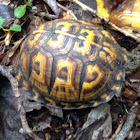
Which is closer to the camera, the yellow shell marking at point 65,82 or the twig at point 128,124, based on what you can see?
the yellow shell marking at point 65,82

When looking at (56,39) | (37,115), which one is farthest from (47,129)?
(56,39)

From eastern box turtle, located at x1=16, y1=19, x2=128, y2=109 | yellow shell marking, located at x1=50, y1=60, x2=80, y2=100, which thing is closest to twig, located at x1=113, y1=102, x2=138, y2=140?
eastern box turtle, located at x1=16, y1=19, x2=128, y2=109

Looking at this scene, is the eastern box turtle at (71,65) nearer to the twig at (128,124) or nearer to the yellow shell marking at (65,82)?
the yellow shell marking at (65,82)

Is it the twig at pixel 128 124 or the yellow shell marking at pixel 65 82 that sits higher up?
the yellow shell marking at pixel 65 82

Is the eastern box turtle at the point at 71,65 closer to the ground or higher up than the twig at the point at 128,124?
higher up

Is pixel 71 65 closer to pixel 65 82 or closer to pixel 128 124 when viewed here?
pixel 65 82

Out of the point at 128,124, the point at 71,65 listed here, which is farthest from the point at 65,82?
the point at 128,124

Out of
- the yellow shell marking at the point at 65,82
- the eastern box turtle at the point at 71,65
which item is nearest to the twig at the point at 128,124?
the eastern box turtle at the point at 71,65

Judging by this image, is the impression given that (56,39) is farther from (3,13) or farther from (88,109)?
(3,13)
